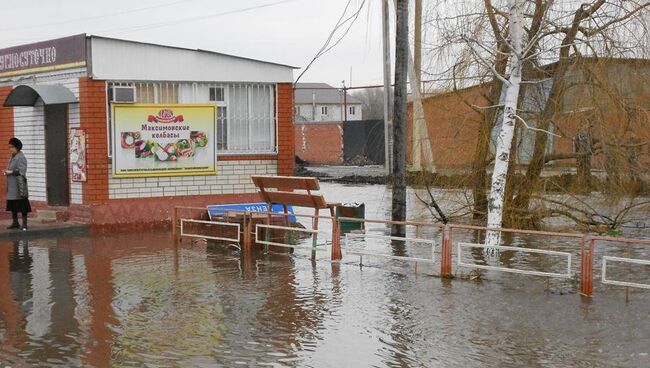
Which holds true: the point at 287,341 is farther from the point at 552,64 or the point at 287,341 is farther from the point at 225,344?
the point at 552,64

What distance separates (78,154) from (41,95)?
1.38 meters

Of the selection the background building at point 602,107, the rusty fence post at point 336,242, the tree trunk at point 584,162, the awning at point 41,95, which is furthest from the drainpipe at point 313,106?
the rusty fence post at point 336,242

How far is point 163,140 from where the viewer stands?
18844mm

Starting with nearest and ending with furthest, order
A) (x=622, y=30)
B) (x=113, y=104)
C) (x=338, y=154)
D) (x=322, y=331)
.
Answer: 1. (x=322, y=331)
2. (x=622, y=30)
3. (x=113, y=104)
4. (x=338, y=154)

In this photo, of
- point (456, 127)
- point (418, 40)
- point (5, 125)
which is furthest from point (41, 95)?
point (456, 127)

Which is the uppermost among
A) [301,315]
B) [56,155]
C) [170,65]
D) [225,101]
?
[170,65]

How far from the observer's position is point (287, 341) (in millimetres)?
8500

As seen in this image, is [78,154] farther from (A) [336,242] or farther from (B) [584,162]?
(B) [584,162]

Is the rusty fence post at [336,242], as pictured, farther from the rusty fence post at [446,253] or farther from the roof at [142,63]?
the roof at [142,63]

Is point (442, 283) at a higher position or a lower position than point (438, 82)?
lower

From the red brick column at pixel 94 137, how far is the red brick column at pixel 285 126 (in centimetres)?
393

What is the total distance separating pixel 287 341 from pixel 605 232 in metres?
9.76

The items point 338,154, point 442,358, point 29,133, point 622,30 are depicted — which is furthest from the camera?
point 338,154

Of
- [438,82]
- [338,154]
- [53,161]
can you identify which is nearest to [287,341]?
[438,82]
